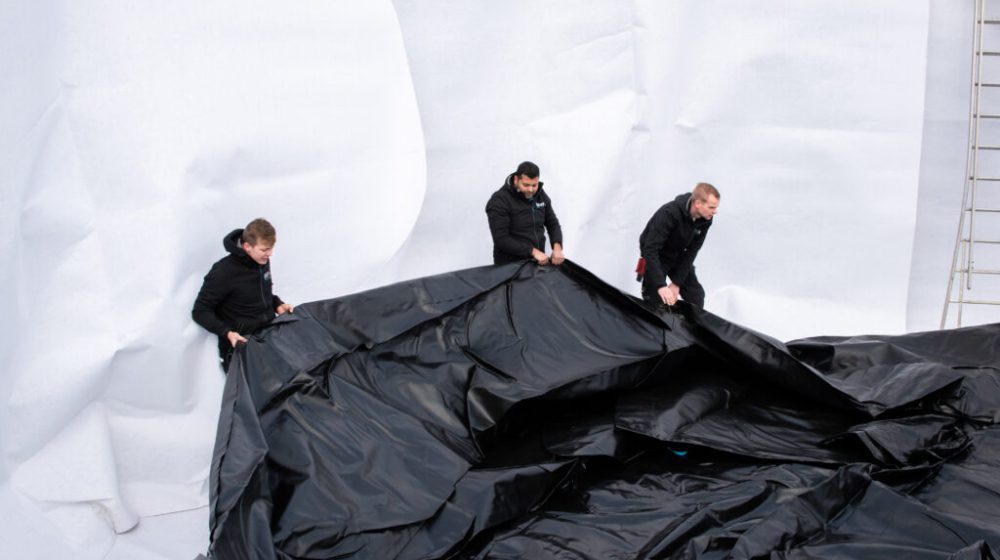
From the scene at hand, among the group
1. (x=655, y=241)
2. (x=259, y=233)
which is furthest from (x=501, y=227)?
(x=259, y=233)

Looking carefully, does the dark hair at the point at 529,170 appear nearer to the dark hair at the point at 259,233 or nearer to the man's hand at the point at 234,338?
the dark hair at the point at 259,233

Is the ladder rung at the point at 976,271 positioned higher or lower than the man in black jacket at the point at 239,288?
lower

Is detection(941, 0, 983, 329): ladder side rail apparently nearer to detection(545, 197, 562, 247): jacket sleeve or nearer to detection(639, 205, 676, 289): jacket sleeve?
detection(639, 205, 676, 289): jacket sleeve

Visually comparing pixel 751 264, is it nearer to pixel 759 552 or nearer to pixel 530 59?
pixel 530 59

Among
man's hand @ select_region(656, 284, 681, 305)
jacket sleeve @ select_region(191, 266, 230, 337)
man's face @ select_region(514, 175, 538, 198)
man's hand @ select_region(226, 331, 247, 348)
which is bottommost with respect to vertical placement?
man's hand @ select_region(656, 284, 681, 305)

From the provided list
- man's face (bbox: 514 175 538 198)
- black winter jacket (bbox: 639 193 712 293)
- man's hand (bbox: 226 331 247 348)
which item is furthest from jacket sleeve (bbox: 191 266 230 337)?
black winter jacket (bbox: 639 193 712 293)

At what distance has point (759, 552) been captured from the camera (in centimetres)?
250

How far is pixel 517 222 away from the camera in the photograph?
444cm

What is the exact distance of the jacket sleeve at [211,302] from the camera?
3600mm

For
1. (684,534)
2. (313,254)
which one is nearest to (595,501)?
(684,534)

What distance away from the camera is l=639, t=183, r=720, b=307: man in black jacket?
4098mm

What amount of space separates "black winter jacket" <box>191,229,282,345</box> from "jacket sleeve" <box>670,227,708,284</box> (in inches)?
75.5

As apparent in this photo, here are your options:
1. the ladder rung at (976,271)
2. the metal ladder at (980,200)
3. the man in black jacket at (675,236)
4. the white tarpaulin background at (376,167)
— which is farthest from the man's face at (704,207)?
the ladder rung at (976,271)

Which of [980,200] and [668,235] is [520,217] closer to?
[668,235]
